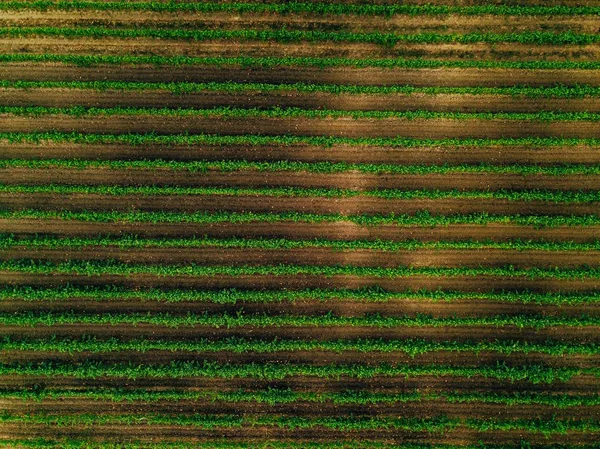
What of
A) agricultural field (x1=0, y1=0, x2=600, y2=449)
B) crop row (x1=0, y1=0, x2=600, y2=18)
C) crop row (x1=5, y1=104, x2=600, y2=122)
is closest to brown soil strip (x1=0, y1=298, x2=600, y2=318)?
agricultural field (x1=0, y1=0, x2=600, y2=449)

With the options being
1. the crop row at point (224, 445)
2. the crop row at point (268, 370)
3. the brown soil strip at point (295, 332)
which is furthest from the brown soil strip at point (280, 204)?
the crop row at point (224, 445)

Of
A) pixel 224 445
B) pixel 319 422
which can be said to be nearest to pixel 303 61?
pixel 319 422

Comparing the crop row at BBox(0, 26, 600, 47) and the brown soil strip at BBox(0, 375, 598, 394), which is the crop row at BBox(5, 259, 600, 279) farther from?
the crop row at BBox(0, 26, 600, 47)

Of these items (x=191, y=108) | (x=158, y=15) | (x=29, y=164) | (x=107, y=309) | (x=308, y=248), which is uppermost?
(x=158, y=15)

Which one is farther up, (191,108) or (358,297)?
(191,108)

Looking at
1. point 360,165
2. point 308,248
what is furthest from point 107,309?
point 360,165

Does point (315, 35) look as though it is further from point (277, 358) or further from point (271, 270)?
point (277, 358)

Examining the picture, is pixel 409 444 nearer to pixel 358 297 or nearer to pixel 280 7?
pixel 358 297
